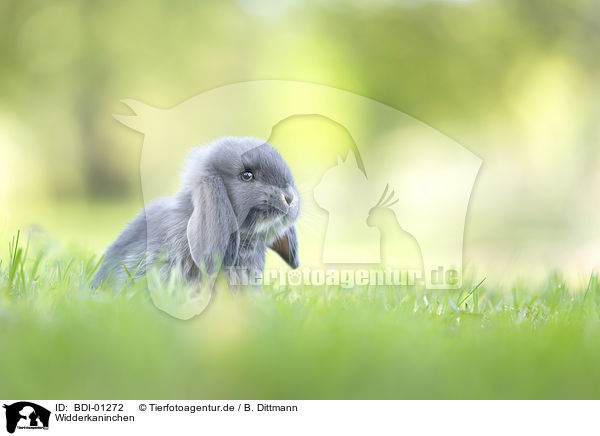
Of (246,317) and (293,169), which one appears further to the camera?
(293,169)

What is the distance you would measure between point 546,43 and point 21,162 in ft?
29.5

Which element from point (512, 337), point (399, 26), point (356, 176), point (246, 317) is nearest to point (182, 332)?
point (246, 317)

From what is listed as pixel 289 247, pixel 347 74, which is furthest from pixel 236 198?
pixel 347 74

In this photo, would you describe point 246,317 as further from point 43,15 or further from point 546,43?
point 43,15

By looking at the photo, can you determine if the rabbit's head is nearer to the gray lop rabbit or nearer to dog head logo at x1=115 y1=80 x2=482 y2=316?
the gray lop rabbit

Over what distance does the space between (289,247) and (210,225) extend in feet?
1.74

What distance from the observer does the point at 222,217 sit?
255 cm

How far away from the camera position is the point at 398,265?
3.63 m

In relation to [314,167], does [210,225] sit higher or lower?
lower

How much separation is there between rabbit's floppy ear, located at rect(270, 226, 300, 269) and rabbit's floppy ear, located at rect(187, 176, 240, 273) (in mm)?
340

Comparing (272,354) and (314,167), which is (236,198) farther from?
(272,354)

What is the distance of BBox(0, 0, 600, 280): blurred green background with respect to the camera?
991 centimetres
